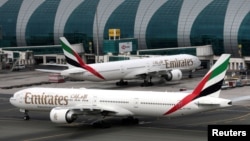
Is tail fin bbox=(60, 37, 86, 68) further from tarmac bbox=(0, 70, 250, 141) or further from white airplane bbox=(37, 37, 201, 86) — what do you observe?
tarmac bbox=(0, 70, 250, 141)

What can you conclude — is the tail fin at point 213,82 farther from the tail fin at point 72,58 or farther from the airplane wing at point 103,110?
the tail fin at point 72,58

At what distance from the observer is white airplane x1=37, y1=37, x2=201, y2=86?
99375 mm

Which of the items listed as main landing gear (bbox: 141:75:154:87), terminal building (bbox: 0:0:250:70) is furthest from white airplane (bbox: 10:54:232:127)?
terminal building (bbox: 0:0:250:70)

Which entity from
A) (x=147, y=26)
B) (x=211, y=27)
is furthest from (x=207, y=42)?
(x=147, y=26)

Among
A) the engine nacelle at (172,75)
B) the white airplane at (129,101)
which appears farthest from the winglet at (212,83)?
the engine nacelle at (172,75)

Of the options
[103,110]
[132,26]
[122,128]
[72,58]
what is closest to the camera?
[122,128]

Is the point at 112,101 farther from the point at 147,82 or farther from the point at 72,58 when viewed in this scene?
the point at 147,82

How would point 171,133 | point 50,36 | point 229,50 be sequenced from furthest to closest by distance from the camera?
point 50,36, point 229,50, point 171,133

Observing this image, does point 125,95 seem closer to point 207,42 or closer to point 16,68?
point 207,42

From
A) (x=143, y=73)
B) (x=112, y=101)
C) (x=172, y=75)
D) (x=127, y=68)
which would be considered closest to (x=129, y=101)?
(x=112, y=101)

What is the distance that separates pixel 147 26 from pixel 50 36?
24378 mm

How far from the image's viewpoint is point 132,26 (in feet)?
459

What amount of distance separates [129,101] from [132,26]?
246 feet

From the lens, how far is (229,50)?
128 m
